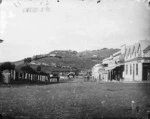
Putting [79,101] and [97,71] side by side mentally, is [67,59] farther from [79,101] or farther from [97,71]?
[79,101]

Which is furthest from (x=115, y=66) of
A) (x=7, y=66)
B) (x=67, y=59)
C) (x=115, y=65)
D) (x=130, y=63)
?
(x=7, y=66)

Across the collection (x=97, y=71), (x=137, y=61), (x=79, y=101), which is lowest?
(x=79, y=101)

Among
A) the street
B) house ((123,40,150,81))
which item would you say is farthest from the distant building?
the street

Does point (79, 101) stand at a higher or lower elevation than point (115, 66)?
lower

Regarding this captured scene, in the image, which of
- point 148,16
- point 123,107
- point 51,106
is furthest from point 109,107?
point 148,16

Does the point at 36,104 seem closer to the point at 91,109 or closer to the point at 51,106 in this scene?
the point at 51,106
